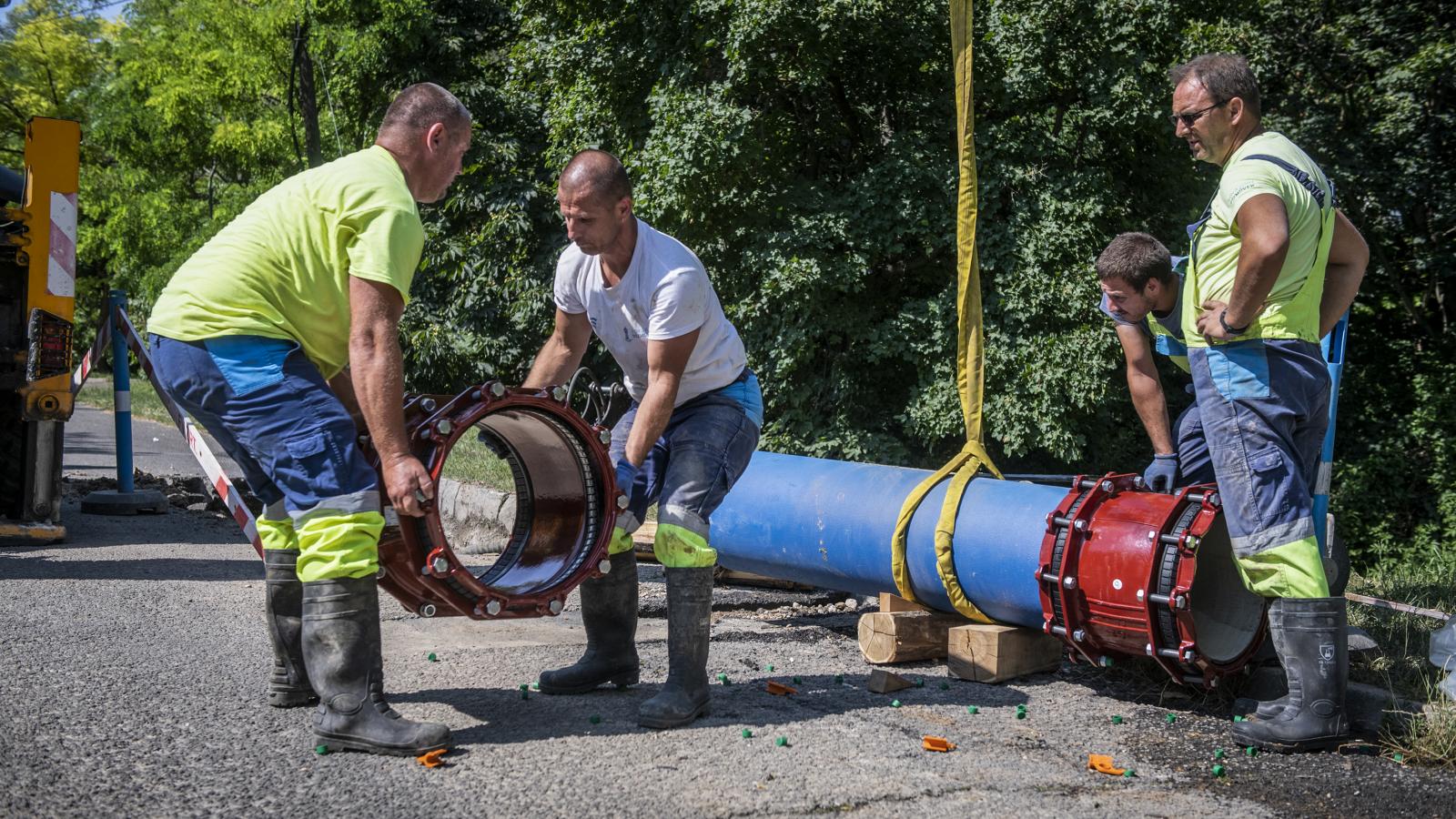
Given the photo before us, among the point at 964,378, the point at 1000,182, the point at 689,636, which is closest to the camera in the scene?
the point at 689,636

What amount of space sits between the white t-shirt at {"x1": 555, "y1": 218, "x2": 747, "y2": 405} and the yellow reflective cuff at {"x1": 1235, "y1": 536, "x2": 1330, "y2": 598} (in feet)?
5.95

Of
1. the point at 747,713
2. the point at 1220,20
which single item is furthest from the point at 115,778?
the point at 1220,20

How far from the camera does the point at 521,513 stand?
472cm

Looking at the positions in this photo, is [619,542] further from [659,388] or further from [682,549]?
[659,388]

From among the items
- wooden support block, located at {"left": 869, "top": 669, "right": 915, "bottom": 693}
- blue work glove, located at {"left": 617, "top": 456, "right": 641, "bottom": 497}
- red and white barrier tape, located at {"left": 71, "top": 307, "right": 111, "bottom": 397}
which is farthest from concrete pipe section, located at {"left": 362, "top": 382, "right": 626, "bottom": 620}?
red and white barrier tape, located at {"left": 71, "top": 307, "right": 111, "bottom": 397}

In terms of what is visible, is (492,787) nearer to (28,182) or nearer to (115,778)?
(115,778)

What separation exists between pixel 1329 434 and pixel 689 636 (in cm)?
242

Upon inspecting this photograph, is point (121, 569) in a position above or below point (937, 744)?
above

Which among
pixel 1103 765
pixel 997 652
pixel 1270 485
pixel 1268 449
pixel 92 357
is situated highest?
pixel 92 357

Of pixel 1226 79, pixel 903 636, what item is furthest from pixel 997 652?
pixel 1226 79

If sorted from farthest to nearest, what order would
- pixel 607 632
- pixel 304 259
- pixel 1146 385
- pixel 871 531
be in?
pixel 871 531 < pixel 1146 385 < pixel 607 632 < pixel 304 259

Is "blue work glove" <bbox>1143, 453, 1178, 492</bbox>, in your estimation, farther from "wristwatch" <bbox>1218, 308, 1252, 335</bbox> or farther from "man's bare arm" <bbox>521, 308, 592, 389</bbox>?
"man's bare arm" <bbox>521, 308, 592, 389</bbox>

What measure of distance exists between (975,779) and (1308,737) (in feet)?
3.62

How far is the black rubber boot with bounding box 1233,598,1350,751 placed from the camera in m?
3.94
